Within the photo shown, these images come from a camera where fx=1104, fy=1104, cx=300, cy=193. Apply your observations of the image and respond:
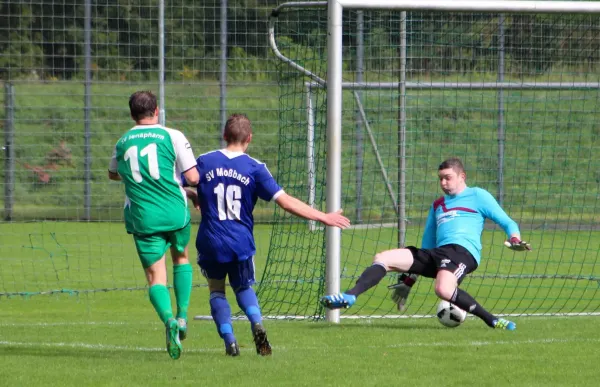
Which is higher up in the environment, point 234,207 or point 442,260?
point 234,207

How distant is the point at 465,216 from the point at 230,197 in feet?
8.60

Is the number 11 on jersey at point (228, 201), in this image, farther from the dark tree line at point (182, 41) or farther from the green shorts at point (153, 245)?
the dark tree line at point (182, 41)

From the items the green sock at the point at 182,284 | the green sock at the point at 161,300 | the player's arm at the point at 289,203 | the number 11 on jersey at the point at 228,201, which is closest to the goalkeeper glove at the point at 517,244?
the player's arm at the point at 289,203

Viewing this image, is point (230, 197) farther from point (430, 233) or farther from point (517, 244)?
point (430, 233)

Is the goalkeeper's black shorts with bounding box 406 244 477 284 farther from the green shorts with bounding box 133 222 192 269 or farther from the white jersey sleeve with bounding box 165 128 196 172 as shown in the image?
the white jersey sleeve with bounding box 165 128 196 172

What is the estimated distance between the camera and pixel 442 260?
9.12 meters

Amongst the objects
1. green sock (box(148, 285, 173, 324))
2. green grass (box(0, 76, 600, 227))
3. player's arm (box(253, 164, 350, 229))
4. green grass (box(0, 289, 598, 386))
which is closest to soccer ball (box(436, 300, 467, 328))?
green grass (box(0, 289, 598, 386))

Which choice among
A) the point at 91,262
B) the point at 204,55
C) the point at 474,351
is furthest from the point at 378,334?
the point at 204,55

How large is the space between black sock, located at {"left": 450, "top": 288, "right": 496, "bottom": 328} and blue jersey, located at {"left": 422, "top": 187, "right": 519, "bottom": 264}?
518 mm

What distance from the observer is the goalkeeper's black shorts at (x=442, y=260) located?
29.8 feet

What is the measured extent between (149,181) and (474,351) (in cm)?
255

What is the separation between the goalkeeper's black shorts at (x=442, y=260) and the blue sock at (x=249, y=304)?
1.94 m

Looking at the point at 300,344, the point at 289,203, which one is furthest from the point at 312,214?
the point at 300,344

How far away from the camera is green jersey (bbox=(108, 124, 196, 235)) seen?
7.48 m
